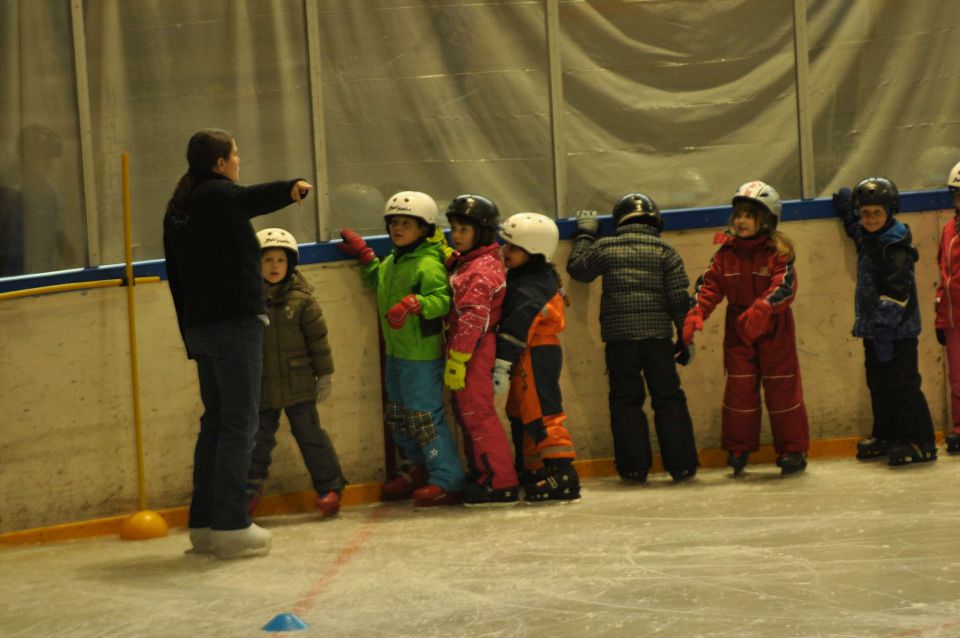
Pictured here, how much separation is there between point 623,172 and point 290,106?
1.89 m

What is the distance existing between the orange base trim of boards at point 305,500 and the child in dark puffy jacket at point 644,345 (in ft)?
1.13

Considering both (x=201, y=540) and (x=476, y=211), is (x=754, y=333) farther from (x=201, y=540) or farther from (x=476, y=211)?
(x=201, y=540)

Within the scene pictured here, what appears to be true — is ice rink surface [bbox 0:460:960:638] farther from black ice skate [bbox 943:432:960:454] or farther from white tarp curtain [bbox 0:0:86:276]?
white tarp curtain [bbox 0:0:86:276]

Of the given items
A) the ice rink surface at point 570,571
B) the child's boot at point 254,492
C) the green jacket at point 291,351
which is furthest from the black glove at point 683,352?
the child's boot at point 254,492

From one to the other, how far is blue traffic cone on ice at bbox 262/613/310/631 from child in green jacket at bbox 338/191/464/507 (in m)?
2.23

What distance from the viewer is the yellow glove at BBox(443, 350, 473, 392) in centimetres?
633

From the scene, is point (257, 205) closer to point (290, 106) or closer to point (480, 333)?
point (480, 333)

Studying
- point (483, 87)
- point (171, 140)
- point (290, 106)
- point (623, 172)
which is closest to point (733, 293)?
point (623, 172)

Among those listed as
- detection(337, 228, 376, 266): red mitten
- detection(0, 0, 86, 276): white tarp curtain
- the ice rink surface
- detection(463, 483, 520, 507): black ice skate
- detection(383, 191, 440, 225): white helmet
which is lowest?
the ice rink surface

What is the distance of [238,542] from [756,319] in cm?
280

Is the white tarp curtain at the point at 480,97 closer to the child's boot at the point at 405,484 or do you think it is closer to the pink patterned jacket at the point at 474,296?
the pink patterned jacket at the point at 474,296

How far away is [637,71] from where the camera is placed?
757 cm

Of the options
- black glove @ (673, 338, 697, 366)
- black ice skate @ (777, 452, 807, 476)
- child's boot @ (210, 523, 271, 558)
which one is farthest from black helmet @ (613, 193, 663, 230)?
child's boot @ (210, 523, 271, 558)

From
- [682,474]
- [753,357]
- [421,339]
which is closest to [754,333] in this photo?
[753,357]
